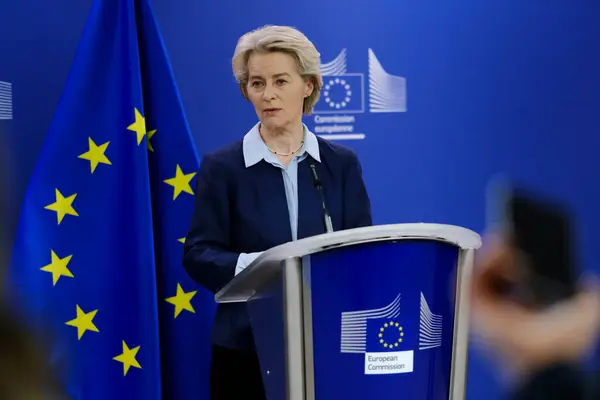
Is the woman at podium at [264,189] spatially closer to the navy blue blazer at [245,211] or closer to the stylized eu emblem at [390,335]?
the navy blue blazer at [245,211]

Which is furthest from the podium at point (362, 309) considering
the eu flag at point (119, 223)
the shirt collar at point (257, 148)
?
the eu flag at point (119, 223)

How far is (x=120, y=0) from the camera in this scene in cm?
269

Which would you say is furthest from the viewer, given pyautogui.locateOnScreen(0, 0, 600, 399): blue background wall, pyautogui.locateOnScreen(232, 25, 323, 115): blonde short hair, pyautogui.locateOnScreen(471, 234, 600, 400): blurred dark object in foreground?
pyautogui.locateOnScreen(0, 0, 600, 399): blue background wall

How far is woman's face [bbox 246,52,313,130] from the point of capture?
83.7 inches

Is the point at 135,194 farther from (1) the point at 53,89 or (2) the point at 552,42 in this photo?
(2) the point at 552,42

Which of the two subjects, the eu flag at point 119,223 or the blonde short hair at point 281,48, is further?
the eu flag at point 119,223

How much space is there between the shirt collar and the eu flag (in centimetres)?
67

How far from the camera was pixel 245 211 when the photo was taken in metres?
2.00

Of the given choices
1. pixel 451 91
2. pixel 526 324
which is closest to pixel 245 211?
pixel 526 324

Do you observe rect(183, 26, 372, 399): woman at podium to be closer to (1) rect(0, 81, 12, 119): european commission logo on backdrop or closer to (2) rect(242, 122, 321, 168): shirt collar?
(2) rect(242, 122, 321, 168): shirt collar

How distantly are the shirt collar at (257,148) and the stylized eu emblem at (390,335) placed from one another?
843 mm

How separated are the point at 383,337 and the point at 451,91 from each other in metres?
2.20

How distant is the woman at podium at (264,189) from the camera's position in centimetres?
200

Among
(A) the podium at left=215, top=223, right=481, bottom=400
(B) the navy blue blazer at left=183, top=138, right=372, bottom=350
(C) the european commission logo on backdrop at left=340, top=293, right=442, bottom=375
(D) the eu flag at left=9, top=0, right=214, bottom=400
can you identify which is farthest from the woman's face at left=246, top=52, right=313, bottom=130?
(C) the european commission logo on backdrop at left=340, top=293, right=442, bottom=375
